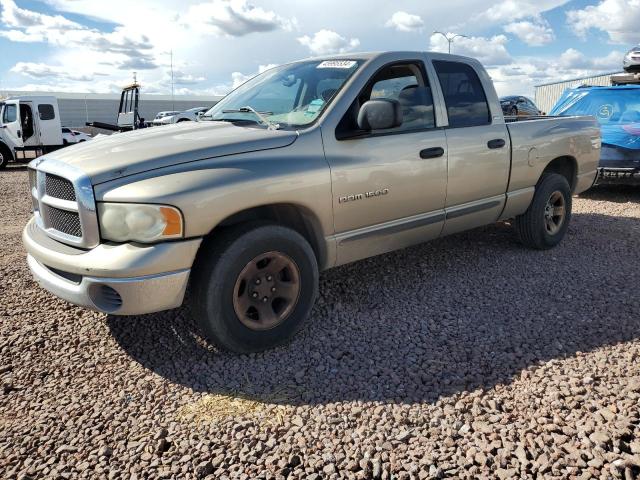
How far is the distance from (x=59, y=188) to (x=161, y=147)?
65cm

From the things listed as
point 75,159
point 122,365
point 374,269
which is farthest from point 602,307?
point 75,159

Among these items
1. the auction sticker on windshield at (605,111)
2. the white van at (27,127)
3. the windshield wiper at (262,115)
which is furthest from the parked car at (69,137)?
the windshield wiper at (262,115)

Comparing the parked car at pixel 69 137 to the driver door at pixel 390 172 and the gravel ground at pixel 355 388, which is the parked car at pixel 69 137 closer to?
the gravel ground at pixel 355 388

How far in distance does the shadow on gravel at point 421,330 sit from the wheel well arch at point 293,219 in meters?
0.61

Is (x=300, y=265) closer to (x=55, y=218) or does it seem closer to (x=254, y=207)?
(x=254, y=207)

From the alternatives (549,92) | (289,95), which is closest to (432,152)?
(289,95)

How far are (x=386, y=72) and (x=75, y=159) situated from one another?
227cm

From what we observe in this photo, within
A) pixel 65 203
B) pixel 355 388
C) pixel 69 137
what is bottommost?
pixel 355 388

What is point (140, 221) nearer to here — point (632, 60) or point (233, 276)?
point (233, 276)

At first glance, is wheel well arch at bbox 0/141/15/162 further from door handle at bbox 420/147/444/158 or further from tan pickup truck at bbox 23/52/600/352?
door handle at bbox 420/147/444/158

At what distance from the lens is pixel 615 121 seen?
869 centimetres

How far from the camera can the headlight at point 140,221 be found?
111 inches

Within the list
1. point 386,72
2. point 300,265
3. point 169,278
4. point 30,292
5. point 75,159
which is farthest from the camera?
point 30,292

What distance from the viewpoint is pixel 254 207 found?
321 cm
